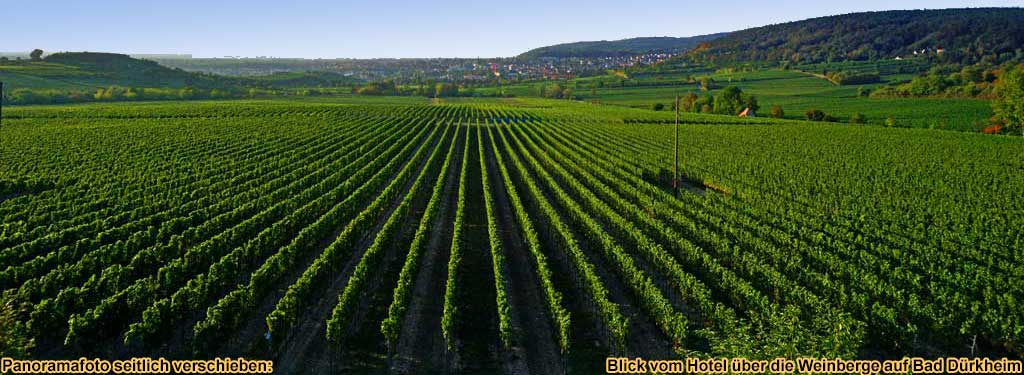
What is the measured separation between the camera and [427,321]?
61.7 feet

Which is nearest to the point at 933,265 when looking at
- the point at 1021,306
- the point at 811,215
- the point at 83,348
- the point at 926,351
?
the point at 1021,306

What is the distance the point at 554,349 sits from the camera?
56.0 ft

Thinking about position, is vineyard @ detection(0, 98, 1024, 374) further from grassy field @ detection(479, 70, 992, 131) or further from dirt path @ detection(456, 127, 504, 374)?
grassy field @ detection(479, 70, 992, 131)

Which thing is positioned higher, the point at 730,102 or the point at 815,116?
the point at 730,102

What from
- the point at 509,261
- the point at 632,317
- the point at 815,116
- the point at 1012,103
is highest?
the point at 1012,103

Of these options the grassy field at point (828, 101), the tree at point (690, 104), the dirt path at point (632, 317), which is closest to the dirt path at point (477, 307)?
the dirt path at point (632, 317)

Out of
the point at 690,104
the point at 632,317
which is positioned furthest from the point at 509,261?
the point at 690,104

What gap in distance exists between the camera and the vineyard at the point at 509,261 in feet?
54.4

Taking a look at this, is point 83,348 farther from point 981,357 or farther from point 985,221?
point 985,221

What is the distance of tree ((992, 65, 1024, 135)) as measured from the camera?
73500 mm

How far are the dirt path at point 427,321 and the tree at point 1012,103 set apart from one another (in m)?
76.8

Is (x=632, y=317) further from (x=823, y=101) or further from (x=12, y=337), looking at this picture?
(x=823, y=101)

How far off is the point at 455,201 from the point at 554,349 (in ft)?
70.1

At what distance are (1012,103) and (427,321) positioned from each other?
275 feet
